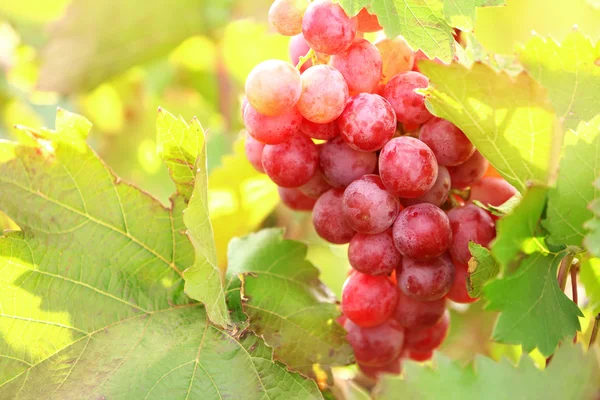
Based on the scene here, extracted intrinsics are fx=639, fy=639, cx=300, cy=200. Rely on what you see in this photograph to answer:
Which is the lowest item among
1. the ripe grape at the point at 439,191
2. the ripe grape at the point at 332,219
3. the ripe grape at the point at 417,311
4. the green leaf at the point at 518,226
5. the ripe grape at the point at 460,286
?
→ the ripe grape at the point at 417,311

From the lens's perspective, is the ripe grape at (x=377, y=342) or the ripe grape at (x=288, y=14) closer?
the ripe grape at (x=288, y=14)

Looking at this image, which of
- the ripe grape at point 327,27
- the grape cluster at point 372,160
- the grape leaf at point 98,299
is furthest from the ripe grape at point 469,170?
the grape leaf at point 98,299

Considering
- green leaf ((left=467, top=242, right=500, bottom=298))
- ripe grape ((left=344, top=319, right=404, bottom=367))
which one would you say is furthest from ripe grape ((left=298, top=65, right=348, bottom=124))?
ripe grape ((left=344, top=319, right=404, bottom=367))

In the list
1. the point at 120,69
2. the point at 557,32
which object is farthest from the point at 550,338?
the point at 120,69

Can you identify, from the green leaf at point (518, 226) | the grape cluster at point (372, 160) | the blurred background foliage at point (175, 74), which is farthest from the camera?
the blurred background foliage at point (175, 74)

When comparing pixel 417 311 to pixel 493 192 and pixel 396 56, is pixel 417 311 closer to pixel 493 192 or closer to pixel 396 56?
pixel 493 192

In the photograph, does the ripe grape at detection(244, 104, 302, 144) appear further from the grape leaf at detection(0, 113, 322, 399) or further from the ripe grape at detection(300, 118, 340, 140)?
the grape leaf at detection(0, 113, 322, 399)

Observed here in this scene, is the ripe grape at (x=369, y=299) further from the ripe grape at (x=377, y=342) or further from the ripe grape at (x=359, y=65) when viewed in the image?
the ripe grape at (x=359, y=65)

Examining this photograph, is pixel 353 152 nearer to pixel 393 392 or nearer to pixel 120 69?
pixel 393 392
